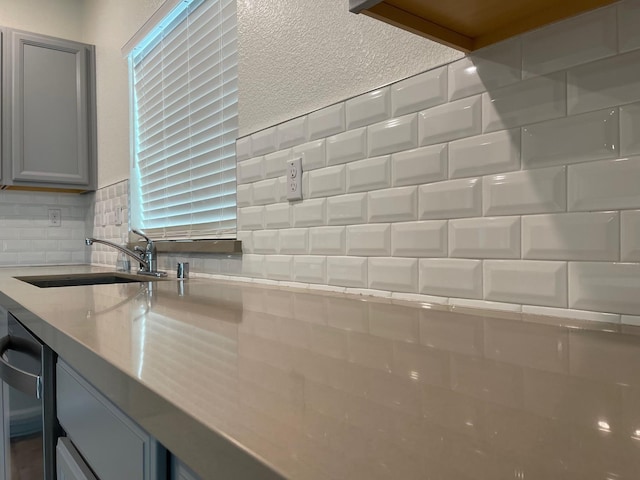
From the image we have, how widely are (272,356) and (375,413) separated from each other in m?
0.23

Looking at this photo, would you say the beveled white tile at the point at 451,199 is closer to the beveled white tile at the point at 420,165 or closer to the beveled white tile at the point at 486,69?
the beveled white tile at the point at 420,165

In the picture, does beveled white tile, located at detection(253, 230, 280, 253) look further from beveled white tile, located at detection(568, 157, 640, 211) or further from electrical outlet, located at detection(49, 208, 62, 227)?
electrical outlet, located at detection(49, 208, 62, 227)

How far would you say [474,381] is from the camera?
46cm

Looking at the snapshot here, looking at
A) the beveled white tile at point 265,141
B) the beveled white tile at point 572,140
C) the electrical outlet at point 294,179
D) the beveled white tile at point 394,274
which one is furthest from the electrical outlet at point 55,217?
the beveled white tile at point 572,140

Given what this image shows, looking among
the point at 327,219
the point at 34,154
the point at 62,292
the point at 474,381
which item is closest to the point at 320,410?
the point at 474,381

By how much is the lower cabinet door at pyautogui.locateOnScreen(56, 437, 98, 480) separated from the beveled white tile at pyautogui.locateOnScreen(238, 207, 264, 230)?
33.5 inches

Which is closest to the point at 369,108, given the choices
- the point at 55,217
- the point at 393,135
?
the point at 393,135

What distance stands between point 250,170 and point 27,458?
0.98m

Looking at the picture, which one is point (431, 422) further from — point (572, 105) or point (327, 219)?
point (327, 219)

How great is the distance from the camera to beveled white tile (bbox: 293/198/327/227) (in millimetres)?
1302

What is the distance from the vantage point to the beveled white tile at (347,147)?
1.17 m

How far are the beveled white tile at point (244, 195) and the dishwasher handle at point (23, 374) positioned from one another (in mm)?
757

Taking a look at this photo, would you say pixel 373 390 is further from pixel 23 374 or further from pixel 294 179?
pixel 294 179

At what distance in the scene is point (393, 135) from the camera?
109 cm
